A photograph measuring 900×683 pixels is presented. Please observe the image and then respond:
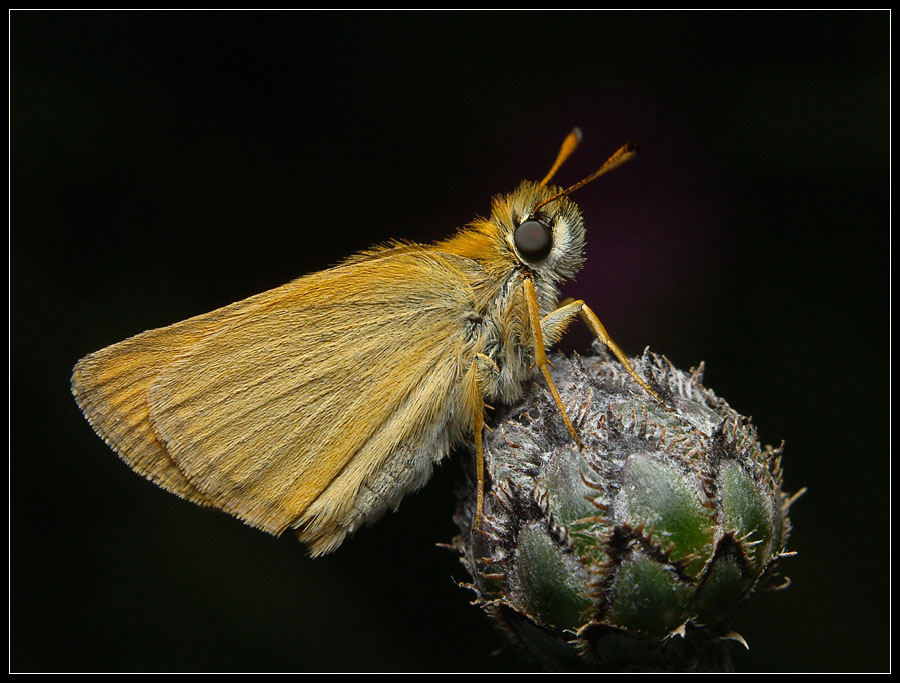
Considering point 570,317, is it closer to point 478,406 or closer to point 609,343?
point 609,343

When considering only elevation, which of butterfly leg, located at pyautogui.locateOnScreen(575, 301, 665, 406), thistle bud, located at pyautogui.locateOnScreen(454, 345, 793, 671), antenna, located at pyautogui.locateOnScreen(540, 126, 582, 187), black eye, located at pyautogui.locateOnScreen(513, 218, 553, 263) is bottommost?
thistle bud, located at pyautogui.locateOnScreen(454, 345, 793, 671)

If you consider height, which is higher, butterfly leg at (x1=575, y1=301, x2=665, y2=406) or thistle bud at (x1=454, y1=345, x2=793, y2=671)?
butterfly leg at (x1=575, y1=301, x2=665, y2=406)

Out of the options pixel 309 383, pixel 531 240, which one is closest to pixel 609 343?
pixel 531 240

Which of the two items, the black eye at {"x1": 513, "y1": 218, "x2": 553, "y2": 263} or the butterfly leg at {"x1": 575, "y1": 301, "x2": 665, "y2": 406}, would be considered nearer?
the butterfly leg at {"x1": 575, "y1": 301, "x2": 665, "y2": 406}

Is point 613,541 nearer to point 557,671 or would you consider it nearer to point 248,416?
point 557,671

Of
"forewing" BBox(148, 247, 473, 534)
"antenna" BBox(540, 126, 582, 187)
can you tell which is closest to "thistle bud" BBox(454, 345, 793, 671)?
"forewing" BBox(148, 247, 473, 534)

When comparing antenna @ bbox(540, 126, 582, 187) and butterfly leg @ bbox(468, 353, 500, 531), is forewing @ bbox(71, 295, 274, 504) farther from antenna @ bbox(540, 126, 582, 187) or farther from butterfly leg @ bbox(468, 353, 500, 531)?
antenna @ bbox(540, 126, 582, 187)
